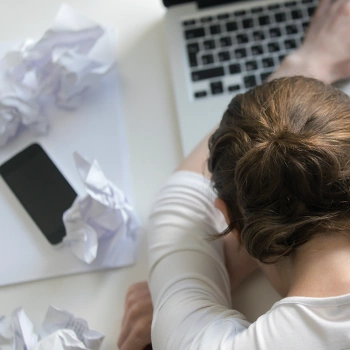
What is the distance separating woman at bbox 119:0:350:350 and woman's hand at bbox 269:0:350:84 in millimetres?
151

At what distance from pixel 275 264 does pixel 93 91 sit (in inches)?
13.2

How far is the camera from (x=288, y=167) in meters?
0.38

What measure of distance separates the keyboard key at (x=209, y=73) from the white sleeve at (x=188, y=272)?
0.14 metres

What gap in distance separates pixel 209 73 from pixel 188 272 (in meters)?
0.27

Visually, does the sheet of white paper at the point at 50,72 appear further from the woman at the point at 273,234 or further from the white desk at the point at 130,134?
the woman at the point at 273,234

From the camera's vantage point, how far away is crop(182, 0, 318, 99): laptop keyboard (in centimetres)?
62

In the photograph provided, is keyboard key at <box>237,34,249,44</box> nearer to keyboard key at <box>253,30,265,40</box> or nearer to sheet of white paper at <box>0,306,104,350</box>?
keyboard key at <box>253,30,265,40</box>

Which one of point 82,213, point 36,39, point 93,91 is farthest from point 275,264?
point 36,39

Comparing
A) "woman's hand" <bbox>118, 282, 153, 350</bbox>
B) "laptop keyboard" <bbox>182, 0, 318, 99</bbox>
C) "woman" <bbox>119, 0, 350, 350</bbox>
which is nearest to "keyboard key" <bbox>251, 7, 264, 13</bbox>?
"laptop keyboard" <bbox>182, 0, 318, 99</bbox>

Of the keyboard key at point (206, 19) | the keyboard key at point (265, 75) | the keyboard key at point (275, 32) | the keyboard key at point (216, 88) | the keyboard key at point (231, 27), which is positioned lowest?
the keyboard key at point (265, 75)

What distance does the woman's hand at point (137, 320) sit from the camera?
503 mm

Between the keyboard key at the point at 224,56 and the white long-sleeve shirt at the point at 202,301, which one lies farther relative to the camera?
the keyboard key at the point at 224,56

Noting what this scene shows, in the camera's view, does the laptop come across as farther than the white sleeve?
Yes

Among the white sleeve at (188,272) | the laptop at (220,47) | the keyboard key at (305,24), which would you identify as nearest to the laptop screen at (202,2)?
the laptop at (220,47)
